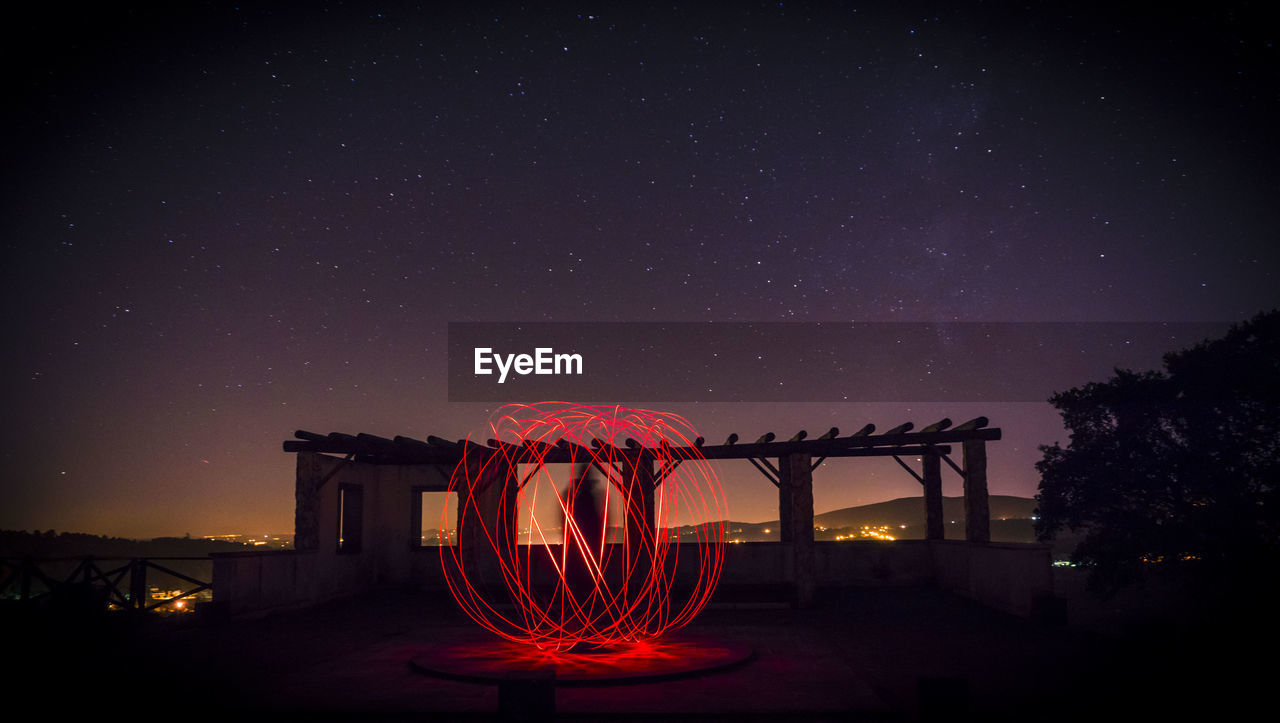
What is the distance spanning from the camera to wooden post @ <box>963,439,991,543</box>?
16750 mm

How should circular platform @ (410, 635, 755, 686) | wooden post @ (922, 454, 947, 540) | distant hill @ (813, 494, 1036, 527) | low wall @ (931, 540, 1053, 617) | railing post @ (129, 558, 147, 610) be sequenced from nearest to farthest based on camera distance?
1. circular platform @ (410, 635, 755, 686)
2. low wall @ (931, 540, 1053, 617)
3. railing post @ (129, 558, 147, 610)
4. wooden post @ (922, 454, 947, 540)
5. distant hill @ (813, 494, 1036, 527)

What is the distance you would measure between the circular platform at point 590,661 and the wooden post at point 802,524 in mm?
5500

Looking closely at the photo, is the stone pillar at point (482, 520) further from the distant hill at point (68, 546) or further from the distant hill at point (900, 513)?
the distant hill at point (900, 513)

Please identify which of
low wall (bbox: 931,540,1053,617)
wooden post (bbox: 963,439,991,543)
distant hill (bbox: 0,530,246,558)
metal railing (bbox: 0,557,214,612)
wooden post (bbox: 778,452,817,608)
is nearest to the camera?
low wall (bbox: 931,540,1053,617)

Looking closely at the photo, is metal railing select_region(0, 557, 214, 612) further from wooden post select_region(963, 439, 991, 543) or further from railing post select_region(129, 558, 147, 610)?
wooden post select_region(963, 439, 991, 543)

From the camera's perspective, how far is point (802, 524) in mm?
16578

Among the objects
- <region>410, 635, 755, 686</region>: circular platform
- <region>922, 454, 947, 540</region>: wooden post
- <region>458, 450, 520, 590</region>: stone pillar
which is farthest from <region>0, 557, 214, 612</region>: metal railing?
<region>922, 454, 947, 540</region>: wooden post

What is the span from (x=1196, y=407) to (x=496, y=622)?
1600cm

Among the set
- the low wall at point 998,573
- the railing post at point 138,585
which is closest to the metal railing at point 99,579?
the railing post at point 138,585

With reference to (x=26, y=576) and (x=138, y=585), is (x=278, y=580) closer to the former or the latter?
(x=138, y=585)

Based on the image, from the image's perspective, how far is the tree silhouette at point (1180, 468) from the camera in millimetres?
17547

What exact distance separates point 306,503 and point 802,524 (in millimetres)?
9654

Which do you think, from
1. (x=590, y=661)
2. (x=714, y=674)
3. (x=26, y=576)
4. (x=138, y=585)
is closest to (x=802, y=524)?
(x=590, y=661)

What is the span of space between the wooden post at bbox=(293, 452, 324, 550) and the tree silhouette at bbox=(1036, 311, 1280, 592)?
16.3 meters
